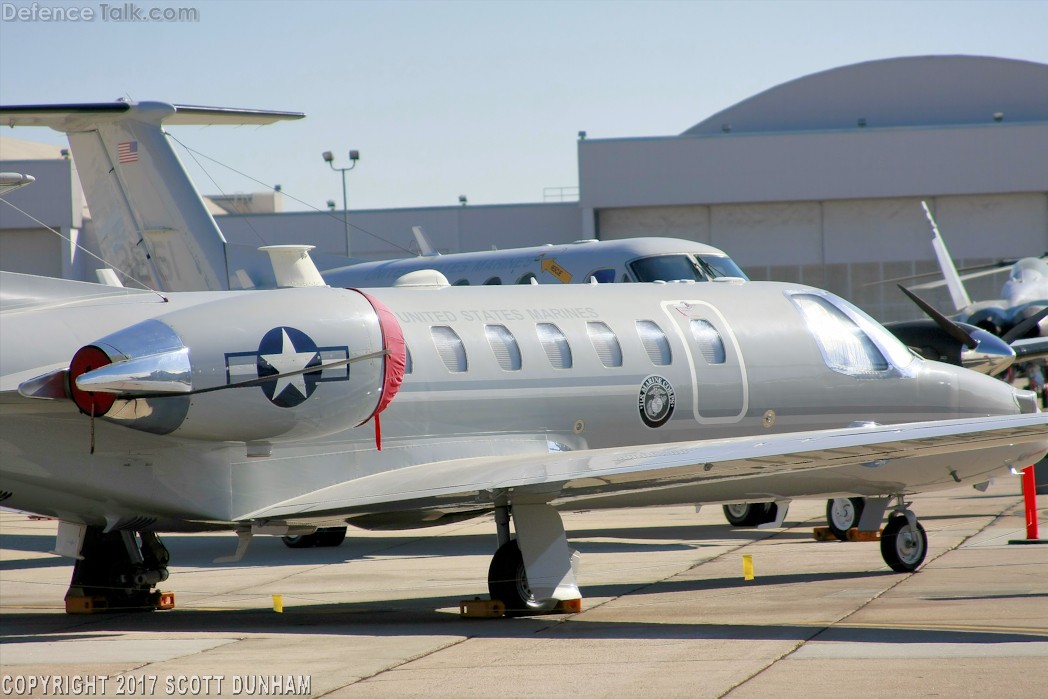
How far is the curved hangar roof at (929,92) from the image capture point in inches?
2087

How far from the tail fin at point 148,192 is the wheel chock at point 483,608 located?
10367 millimetres

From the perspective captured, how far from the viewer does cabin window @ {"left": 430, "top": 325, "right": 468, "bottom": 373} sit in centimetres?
1231

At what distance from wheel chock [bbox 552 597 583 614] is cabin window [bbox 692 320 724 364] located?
10.9 feet

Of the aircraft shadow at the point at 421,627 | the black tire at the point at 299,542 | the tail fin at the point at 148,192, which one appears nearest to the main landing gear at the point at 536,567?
the aircraft shadow at the point at 421,627

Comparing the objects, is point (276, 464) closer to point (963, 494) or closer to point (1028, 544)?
point (1028, 544)

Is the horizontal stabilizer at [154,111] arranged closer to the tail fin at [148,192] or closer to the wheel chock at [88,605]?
the tail fin at [148,192]

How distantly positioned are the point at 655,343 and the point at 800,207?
3807cm

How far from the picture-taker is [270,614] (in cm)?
1236

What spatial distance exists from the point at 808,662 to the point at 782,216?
42442 mm

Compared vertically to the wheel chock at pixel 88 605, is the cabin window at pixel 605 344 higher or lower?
higher

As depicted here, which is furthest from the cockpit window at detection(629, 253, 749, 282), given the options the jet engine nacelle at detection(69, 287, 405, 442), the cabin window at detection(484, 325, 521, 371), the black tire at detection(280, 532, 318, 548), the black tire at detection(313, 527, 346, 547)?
the jet engine nacelle at detection(69, 287, 405, 442)

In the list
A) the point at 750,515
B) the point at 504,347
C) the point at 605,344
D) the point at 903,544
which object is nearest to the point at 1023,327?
the point at 750,515

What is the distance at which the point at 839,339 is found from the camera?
14500mm

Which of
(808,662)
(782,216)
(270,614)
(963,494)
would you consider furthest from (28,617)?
(782,216)
